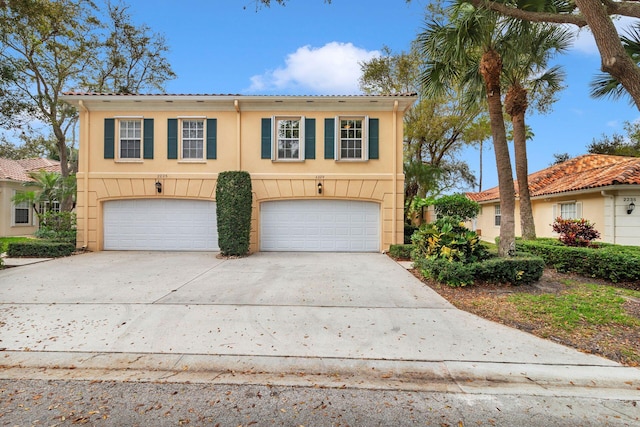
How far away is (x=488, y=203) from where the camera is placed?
1866cm

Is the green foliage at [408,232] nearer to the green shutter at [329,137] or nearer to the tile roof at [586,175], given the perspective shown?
the green shutter at [329,137]

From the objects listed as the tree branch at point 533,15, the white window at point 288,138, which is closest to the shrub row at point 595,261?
the tree branch at point 533,15

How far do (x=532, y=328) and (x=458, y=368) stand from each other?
1825mm

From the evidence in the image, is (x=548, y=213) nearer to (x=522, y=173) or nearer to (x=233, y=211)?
(x=522, y=173)

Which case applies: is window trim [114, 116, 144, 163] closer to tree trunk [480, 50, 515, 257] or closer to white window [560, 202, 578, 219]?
tree trunk [480, 50, 515, 257]

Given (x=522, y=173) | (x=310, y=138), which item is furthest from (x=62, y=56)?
(x=522, y=173)

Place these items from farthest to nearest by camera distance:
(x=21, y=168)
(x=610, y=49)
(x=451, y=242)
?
(x=21, y=168), (x=451, y=242), (x=610, y=49)

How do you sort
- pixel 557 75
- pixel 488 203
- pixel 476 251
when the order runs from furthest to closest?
pixel 488 203 → pixel 557 75 → pixel 476 251

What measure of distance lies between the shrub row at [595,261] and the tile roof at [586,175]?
348 centimetres

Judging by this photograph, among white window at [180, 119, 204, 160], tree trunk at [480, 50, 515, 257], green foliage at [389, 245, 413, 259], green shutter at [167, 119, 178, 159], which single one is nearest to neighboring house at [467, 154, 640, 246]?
tree trunk at [480, 50, 515, 257]

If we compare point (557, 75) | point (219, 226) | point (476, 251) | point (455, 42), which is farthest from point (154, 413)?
point (557, 75)

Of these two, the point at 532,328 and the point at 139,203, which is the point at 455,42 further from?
the point at 139,203

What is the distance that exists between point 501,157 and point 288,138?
6.96m

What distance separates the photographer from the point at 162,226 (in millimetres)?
11500
